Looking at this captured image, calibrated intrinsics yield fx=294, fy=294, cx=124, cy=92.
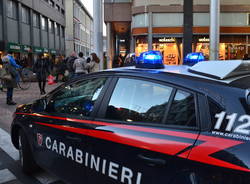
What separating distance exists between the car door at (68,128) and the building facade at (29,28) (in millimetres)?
23076

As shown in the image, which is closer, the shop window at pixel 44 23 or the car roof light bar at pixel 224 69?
the car roof light bar at pixel 224 69

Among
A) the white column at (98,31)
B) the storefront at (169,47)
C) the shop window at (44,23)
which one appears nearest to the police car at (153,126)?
the white column at (98,31)

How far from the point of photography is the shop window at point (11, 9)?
27.9 m

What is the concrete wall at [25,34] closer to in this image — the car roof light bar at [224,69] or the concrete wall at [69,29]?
the concrete wall at [69,29]

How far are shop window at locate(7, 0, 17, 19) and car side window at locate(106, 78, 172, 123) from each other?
1110 inches

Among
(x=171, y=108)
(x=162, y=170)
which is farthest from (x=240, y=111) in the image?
(x=162, y=170)

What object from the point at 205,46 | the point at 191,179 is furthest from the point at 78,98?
the point at 205,46

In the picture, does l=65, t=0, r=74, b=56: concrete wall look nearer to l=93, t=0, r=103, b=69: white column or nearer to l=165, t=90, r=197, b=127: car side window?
l=93, t=0, r=103, b=69: white column

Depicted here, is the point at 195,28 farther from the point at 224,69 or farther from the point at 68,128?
the point at 224,69

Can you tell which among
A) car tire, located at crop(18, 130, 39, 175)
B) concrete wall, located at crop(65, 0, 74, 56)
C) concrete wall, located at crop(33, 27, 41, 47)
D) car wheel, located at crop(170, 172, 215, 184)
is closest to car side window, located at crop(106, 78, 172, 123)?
car wheel, located at crop(170, 172, 215, 184)

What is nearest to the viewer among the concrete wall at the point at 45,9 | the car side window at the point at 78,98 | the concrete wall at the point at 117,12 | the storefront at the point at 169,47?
the car side window at the point at 78,98

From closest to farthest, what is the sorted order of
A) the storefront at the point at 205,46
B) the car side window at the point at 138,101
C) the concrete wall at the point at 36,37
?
1. the car side window at the point at 138,101
2. the storefront at the point at 205,46
3. the concrete wall at the point at 36,37

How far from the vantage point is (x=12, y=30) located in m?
28.5

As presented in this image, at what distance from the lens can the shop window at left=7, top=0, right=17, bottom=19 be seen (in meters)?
27.9
